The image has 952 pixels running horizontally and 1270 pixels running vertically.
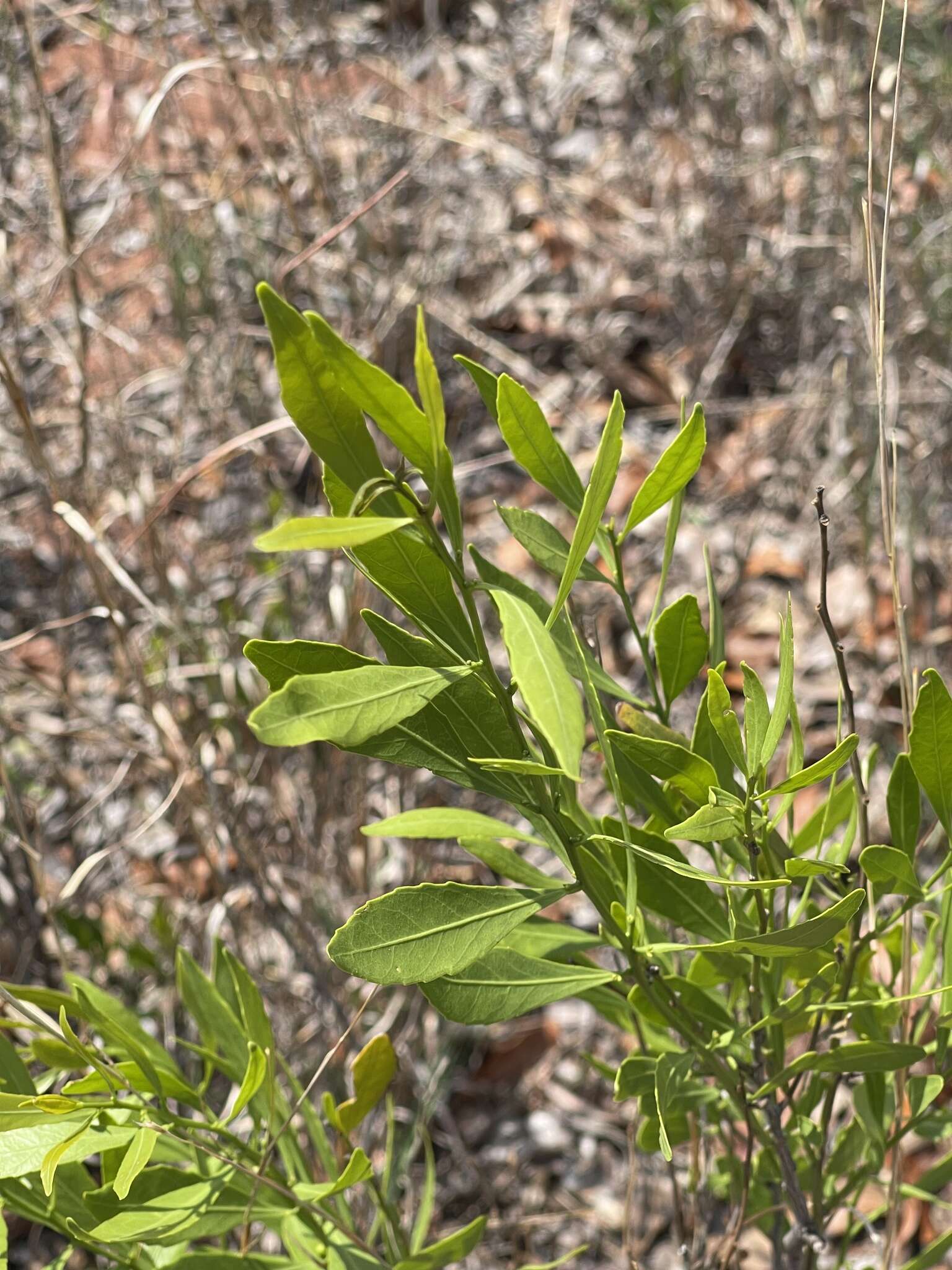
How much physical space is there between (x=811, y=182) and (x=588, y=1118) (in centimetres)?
185

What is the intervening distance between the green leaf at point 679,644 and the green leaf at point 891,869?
148 mm

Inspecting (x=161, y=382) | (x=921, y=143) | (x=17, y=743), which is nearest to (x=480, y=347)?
(x=161, y=382)

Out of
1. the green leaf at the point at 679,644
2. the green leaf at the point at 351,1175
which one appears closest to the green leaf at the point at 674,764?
the green leaf at the point at 679,644

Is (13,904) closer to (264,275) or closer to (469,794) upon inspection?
(469,794)

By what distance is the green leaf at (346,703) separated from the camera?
46 centimetres

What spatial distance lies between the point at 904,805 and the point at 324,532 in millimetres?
409

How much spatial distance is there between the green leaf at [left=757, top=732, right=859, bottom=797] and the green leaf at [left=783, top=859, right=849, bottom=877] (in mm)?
34

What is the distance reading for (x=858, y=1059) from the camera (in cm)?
67

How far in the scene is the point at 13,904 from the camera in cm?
160

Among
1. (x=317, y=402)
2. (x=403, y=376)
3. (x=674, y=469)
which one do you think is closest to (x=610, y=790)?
(x=674, y=469)

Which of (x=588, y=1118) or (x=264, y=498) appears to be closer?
(x=588, y=1118)

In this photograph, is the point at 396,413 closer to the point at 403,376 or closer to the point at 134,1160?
the point at 134,1160

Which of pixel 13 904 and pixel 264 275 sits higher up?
pixel 264 275

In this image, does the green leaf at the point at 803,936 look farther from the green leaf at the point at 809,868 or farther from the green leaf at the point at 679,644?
the green leaf at the point at 679,644
